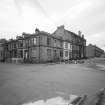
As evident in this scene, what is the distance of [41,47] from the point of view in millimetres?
24281

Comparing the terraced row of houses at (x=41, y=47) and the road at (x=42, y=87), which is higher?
the terraced row of houses at (x=41, y=47)

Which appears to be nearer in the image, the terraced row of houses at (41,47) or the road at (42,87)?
the road at (42,87)

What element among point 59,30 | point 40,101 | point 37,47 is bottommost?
point 40,101

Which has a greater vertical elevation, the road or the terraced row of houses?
the terraced row of houses

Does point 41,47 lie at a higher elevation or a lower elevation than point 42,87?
higher

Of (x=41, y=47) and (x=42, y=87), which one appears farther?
(x=41, y=47)

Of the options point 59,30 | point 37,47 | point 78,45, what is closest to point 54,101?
point 37,47

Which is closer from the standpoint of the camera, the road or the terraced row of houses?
the road

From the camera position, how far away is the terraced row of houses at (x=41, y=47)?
80.8 feet

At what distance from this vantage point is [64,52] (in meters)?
31.9

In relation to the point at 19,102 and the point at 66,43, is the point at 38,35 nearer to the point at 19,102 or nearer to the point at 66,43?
the point at 66,43

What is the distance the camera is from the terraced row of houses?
2462 centimetres

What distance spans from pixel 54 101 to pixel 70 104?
0.69 m

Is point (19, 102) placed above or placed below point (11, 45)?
below
